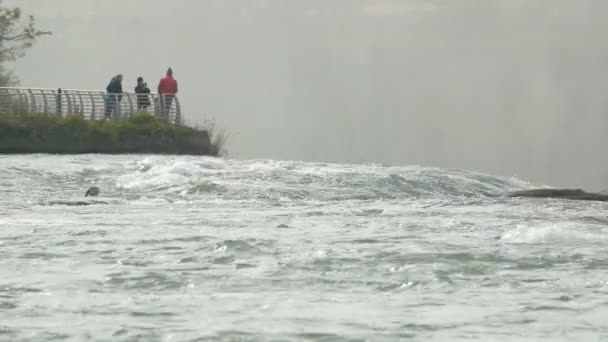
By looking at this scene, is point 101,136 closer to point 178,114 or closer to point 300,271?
point 178,114

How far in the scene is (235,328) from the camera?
25.5 feet

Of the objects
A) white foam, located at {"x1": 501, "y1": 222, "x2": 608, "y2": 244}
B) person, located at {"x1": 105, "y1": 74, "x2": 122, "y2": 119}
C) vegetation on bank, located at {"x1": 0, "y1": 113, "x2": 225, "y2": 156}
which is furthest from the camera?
person, located at {"x1": 105, "y1": 74, "x2": 122, "y2": 119}

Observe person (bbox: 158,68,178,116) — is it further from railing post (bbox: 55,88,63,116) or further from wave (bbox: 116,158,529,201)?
wave (bbox: 116,158,529,201)

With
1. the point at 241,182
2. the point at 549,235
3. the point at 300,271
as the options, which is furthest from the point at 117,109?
the point at 300,271

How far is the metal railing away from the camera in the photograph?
150 ft

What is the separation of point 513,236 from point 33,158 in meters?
24.2

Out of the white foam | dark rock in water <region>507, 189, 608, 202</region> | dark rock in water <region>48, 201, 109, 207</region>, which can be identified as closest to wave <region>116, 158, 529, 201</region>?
dark rock in water <region>507, 189, 608, 202</region>

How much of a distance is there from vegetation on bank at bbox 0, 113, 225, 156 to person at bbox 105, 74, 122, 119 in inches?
70.0

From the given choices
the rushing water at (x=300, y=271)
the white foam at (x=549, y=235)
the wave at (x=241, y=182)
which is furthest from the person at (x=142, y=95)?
the white foam at (x=549, y=235)

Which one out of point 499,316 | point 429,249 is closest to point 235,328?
point 499,316

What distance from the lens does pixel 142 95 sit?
47.5 metres

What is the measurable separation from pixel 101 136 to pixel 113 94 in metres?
4.12

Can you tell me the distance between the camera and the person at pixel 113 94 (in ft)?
153

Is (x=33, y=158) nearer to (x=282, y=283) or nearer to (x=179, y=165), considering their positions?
(x=179, y=165)
